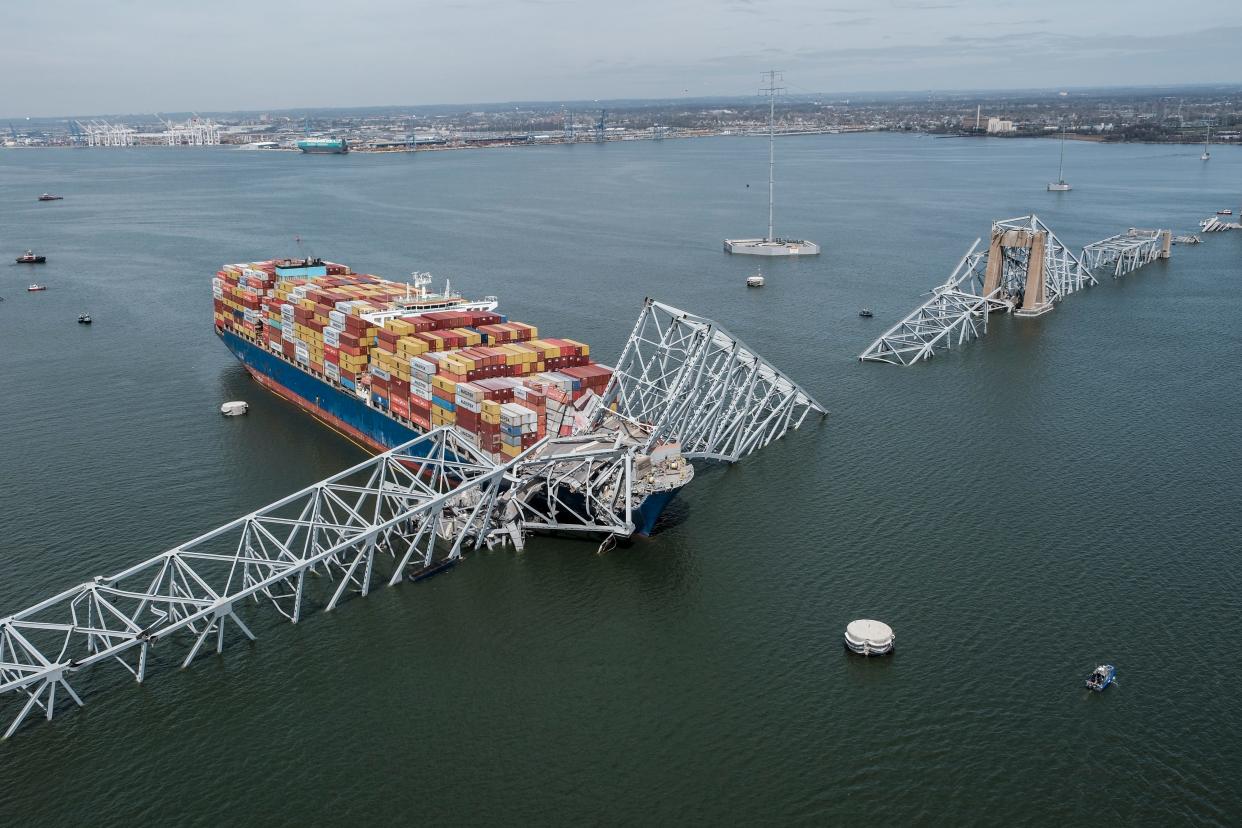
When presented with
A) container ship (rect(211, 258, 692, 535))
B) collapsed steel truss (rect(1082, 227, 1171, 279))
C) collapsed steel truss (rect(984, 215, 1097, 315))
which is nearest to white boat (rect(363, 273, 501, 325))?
container ship (rect(211, 258, 692, 535))

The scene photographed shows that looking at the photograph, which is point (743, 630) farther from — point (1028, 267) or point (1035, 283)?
point (1028, 267)

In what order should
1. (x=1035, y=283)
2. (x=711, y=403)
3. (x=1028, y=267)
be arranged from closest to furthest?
(x=711, y=403), (x=1035, y=283), (x=1028, y=267)

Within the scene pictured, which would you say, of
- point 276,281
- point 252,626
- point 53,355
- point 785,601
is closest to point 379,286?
point 276,281

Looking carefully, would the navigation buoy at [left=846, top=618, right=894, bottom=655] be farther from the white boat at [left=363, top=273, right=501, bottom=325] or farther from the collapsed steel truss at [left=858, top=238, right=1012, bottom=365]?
the collapsed steel truss at [left=858, top=238, right=1012, bottom=365]

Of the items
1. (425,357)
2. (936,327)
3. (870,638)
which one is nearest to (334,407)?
(425,357)

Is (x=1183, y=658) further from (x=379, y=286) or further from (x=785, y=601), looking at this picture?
(x=379, y=286)

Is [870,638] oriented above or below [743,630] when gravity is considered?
above
